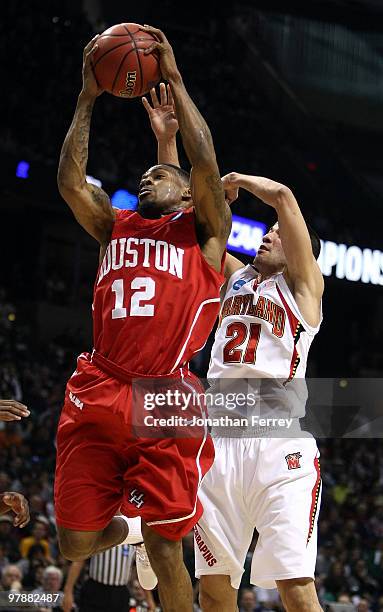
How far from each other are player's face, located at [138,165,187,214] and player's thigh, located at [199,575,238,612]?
170 centimetres

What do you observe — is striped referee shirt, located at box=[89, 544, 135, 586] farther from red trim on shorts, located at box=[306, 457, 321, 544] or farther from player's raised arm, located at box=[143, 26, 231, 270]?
player's raised arm, located at box=[143, 26, 231, 270]

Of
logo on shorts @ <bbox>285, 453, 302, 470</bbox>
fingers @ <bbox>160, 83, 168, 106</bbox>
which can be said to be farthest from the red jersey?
fingers @ <bbox>160, 83, 168, 106</bbox>

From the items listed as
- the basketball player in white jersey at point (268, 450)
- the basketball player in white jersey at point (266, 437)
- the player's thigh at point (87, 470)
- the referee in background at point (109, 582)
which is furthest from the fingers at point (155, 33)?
the referee in background at point (109, 582)

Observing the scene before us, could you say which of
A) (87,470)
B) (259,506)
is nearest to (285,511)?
(259,506)

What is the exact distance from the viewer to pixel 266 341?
15.1 ft

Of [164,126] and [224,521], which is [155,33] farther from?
[224,521]

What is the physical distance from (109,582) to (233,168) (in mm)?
11436

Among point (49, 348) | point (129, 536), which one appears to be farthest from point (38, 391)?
point (129, 536)

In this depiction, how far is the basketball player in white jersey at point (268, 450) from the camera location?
4.31 meters

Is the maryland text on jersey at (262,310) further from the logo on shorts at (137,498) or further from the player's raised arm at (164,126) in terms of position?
the logo on shorts at (137,498)

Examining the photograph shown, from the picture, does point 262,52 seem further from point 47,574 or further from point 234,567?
point 234,567

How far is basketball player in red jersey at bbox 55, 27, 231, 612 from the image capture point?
13.0 ft

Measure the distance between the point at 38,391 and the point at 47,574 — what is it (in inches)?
217

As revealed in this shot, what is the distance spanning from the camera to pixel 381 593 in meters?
11.7
